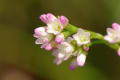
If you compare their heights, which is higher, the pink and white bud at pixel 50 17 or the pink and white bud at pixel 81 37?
the pink and white bud at pixel 50 17

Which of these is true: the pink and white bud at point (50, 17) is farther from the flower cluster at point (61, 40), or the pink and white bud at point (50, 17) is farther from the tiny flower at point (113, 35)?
the tiny flower at point (113, 35)

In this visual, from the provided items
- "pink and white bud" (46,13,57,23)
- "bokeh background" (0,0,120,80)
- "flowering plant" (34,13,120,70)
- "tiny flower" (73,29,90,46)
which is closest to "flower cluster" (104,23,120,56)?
"flowering plant" (34,13,120,70)

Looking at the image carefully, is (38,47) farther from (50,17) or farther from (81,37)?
(81,37)

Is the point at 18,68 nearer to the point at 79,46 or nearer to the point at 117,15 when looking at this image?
the point at 117,15

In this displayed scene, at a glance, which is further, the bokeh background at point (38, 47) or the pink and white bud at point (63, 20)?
the bokeh background at point (38, 47)

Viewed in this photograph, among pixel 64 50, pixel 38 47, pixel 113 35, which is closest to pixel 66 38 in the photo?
pixel 64 50

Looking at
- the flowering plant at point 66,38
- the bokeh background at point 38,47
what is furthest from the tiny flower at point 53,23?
the bokeh background at point 38,47
